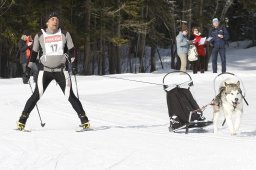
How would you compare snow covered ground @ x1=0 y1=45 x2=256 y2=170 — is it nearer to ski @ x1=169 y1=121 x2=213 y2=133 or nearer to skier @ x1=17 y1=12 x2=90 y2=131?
ski @ x1=169 y1=121 x2=213 y2=133

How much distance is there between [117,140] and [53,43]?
192cm

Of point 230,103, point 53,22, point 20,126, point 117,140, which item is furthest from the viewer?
point 20,126

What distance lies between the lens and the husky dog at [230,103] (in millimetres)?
8383

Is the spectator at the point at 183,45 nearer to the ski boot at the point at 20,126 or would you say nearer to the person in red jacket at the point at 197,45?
the person in red jacket at the point at 197,45

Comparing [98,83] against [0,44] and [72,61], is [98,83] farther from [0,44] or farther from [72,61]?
[0,44]

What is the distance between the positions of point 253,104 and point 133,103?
2.86 metres

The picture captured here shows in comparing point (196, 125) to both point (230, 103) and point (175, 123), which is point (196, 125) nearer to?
A: point (175, 123)

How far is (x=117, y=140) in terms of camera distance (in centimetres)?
800

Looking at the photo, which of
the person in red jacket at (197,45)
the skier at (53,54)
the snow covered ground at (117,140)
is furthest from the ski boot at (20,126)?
the person in red jacket at (197,45)

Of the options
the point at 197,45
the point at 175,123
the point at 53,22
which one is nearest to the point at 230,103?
the point at 175,123

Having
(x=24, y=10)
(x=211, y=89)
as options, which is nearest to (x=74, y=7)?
(x=24, y=10)

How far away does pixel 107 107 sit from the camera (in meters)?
12.8

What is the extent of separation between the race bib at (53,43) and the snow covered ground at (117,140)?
1256 millimetres

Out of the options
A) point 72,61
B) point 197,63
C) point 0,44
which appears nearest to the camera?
point 72,61
